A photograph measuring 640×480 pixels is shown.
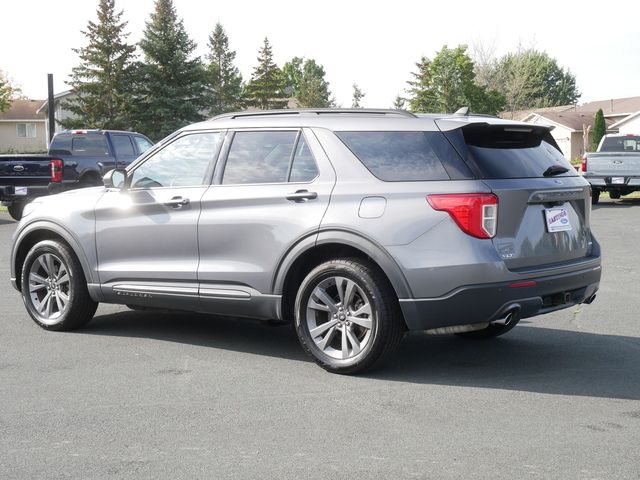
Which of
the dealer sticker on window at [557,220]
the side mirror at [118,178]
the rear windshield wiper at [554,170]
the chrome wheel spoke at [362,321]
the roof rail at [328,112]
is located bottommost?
the chrome wheel spoke at [362,321]

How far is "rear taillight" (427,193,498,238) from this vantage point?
5.46 metres

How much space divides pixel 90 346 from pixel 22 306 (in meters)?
2.14

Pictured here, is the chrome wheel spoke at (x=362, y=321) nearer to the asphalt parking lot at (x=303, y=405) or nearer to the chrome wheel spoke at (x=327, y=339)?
the chrome wheel spoke at (x=327, y=339)

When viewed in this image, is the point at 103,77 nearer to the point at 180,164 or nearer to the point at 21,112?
the point at 21,112

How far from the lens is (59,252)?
7340mm

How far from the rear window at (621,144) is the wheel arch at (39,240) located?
2120cm

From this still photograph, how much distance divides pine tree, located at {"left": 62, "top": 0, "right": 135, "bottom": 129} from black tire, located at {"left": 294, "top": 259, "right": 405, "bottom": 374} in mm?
54501

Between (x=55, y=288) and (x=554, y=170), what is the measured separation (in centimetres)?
427

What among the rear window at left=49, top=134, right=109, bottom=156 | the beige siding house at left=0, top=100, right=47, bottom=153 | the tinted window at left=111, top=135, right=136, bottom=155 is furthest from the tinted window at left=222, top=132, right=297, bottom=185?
the beige siding house at left=0, top=100, right=47, bottom=153

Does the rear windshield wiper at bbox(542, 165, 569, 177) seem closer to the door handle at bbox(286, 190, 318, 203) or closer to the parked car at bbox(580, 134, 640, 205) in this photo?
the door handle at bbox(286, 190, 318, 203)

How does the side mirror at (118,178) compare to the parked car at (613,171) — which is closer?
the side mirror at (118,178)

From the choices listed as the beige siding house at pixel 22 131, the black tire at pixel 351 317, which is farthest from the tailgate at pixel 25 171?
the beige siding house at pixel 22 131

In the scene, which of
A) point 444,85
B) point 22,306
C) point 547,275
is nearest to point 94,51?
point 444,85

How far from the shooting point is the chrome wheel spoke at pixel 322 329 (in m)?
5.92
